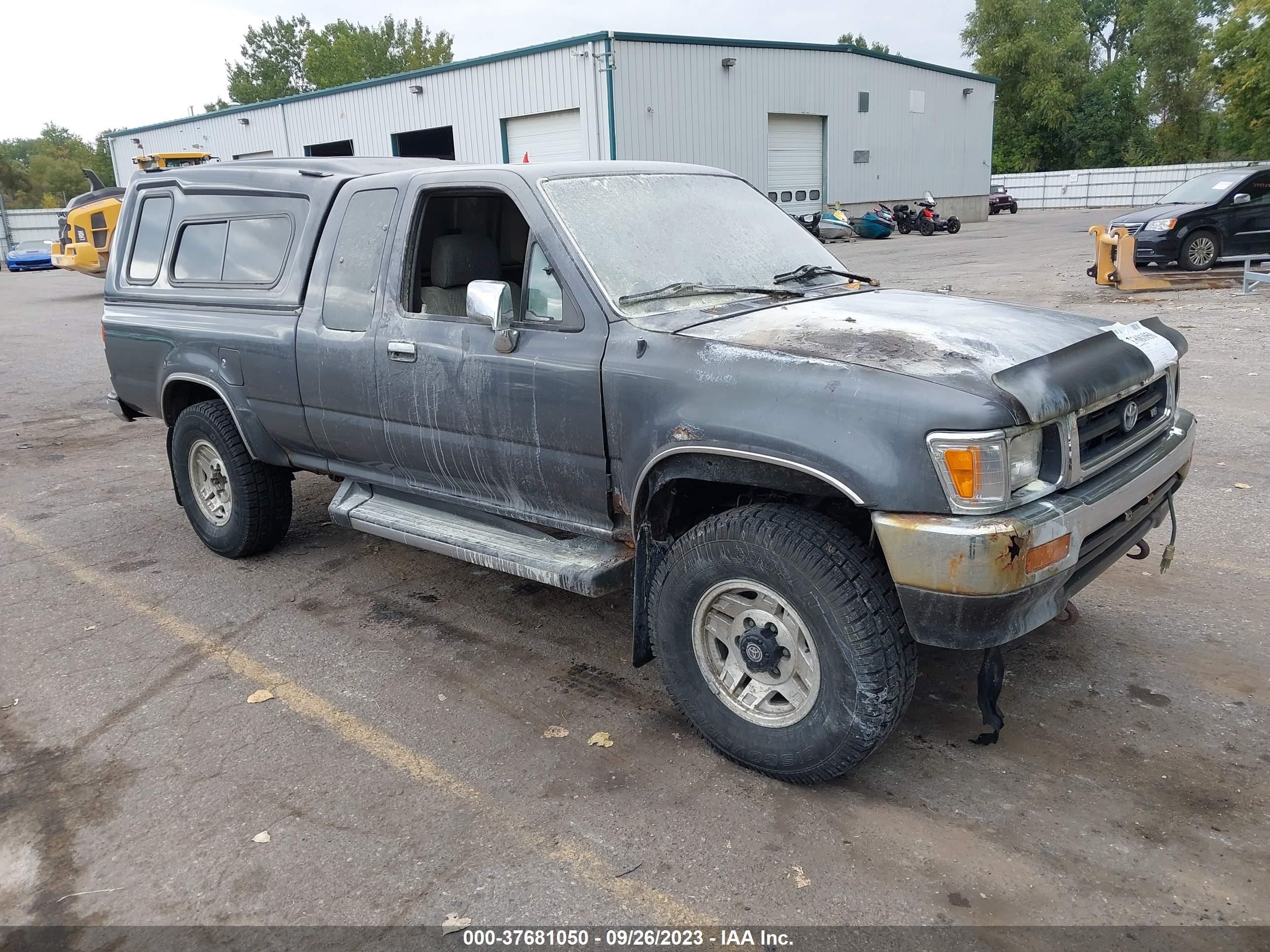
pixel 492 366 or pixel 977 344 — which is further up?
pixel 977 344

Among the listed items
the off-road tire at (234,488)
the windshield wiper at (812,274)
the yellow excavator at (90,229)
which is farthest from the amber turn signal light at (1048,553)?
the yellow excavator at (90,229)

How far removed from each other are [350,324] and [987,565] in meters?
3.07

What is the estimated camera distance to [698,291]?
3.89m

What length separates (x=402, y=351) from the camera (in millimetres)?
4250

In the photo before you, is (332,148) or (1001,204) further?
(1001,204)

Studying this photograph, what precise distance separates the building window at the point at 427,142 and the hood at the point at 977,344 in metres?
28.9

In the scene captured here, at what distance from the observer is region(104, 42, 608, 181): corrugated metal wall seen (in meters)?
25.8

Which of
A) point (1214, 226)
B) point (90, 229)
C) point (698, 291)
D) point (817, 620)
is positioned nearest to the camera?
point (817, 620)

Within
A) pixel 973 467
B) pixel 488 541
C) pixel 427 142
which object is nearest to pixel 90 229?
pixel 427 142

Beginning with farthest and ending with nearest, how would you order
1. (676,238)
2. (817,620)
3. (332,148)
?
(332,148) < (676,238) < (817,620)

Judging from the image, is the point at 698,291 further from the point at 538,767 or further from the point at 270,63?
the point at 270,63

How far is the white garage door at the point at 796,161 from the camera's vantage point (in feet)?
102

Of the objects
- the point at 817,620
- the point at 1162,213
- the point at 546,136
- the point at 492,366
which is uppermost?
the point at 546,136

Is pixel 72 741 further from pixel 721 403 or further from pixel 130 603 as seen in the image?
pixel 721 403
